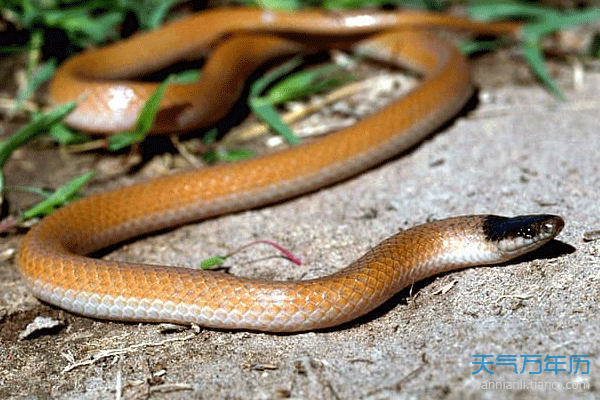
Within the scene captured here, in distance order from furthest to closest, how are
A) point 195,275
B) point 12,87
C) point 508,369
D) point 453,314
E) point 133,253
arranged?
point 12,87
point 133,253
point 195,275
point 453,314
point 508,369

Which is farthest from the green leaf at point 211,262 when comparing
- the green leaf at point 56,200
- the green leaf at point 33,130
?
the green leaf at point 33,130

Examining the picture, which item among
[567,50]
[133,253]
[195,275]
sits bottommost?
[133,253]

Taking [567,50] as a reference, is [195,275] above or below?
below

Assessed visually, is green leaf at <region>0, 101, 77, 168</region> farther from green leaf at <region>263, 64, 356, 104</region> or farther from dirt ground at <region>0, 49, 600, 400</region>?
green leaf at <region>263, 64, 356, 104</region>

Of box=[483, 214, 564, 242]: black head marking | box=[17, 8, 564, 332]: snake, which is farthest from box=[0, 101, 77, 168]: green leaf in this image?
box=[483, 214, 564, 242]: black head marking

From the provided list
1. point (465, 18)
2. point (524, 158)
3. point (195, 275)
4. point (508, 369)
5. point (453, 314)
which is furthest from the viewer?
point (465, 18)

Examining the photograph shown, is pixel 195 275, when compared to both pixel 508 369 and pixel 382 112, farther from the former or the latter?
pixel 382 112

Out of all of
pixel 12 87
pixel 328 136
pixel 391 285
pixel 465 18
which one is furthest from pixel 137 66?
pixel 391 285

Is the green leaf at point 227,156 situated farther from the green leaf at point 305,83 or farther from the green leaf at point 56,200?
the green leaf at point 56,200

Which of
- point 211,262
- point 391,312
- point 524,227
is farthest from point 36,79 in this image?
point 524,227
